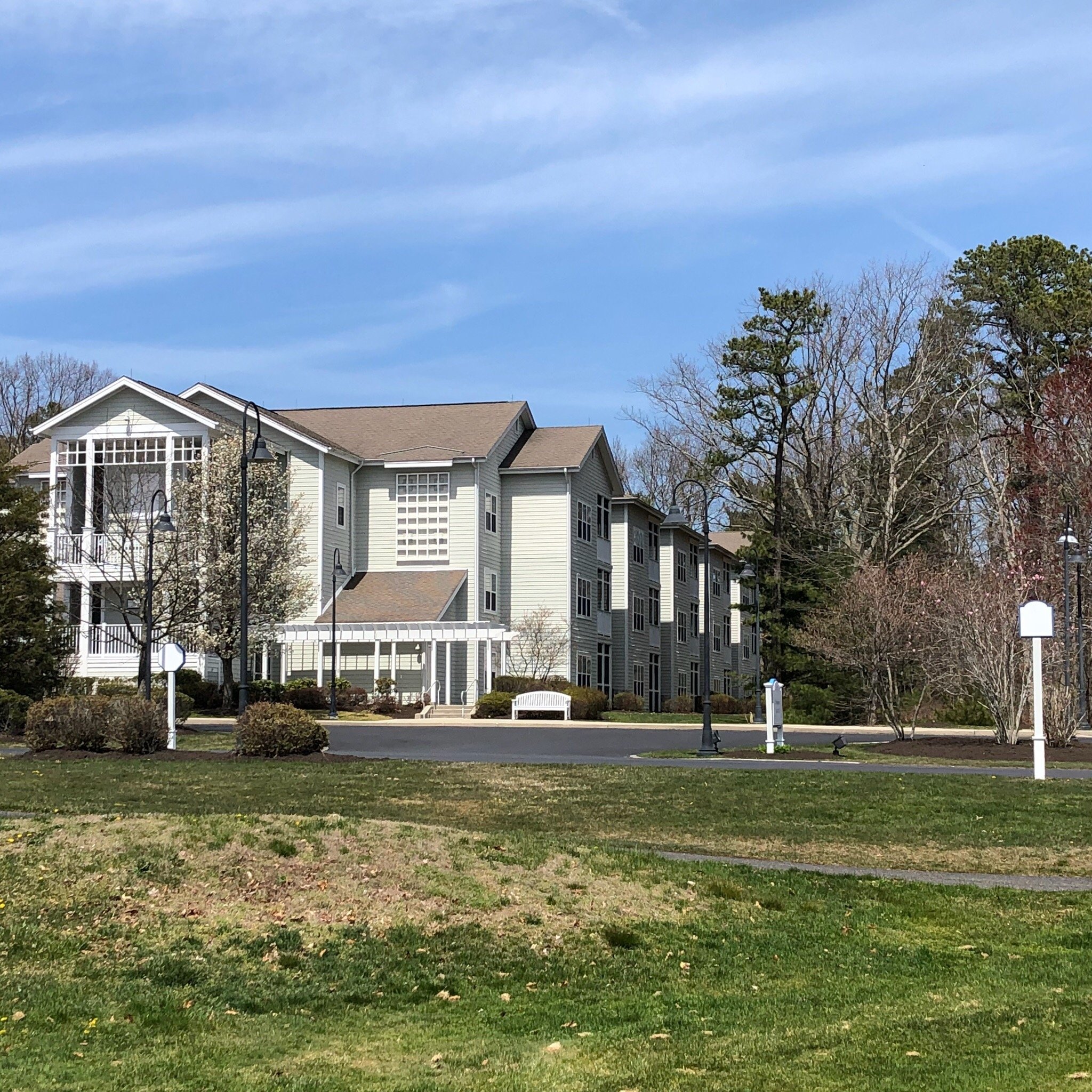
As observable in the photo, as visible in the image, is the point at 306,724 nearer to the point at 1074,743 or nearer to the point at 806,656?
the point at 1074,743

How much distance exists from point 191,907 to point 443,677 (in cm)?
3998

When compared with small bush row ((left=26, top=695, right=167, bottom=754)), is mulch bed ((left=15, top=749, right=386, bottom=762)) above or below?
below

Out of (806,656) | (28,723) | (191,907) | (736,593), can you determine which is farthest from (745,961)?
(736,593)

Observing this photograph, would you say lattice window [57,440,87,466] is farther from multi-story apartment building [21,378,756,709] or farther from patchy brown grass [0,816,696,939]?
patchy brown grass [0,816,696,939]

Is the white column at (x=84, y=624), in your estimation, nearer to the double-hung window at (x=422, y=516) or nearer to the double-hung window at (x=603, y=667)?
the double-hung window at (x=422, y=516)

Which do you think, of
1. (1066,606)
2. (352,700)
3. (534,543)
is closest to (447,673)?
(352,700)

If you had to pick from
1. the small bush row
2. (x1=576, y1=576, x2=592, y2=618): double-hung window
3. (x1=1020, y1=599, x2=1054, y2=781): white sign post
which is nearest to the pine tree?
the small bush row

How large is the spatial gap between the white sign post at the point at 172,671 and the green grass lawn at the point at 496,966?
1186cm

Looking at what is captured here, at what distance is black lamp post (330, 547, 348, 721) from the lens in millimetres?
41625

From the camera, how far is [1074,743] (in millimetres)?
27906

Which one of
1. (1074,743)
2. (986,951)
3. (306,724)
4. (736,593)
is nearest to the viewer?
(986,951)

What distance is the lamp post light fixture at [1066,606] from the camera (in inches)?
1178

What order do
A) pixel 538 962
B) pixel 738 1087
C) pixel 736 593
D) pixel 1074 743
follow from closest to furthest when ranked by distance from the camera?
1. pixel 738 1087
2. pixel 538 962
3. pixel 1074 743
4. pixel 736 593

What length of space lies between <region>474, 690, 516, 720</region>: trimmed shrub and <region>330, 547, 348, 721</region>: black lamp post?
4.44m
